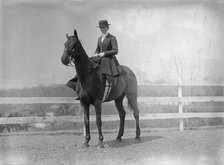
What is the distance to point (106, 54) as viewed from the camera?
10.1ft

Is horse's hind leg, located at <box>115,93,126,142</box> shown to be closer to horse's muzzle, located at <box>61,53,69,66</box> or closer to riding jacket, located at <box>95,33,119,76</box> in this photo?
riding jacket, located at <box>95,33,119,76</box>

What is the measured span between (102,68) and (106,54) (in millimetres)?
159

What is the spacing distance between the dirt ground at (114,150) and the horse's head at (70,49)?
88 centimetres

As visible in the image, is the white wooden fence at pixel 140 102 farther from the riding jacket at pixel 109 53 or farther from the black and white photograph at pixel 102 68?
the riding jacket at pixel 109 53

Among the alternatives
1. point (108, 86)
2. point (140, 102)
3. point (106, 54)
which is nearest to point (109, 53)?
Result: point (106, 54)

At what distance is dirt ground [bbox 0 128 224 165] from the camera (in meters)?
2.72

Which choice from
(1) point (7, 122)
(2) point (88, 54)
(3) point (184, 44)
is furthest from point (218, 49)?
(1) point (7, 122)

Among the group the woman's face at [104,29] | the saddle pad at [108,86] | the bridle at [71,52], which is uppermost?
the woman's face at [104,29]

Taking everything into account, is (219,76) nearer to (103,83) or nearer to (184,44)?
(184,44)

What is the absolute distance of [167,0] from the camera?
9.95ft

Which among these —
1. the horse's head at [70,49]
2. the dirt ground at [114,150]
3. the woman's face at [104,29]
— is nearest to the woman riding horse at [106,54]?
the woman's face at [104,29]

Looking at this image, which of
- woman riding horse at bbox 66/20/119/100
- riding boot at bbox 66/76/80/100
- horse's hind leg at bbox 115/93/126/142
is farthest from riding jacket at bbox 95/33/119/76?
horse's hind leg at bbox 115/93/126/142

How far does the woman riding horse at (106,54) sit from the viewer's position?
121 inches

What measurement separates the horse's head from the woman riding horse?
0.30 metres
